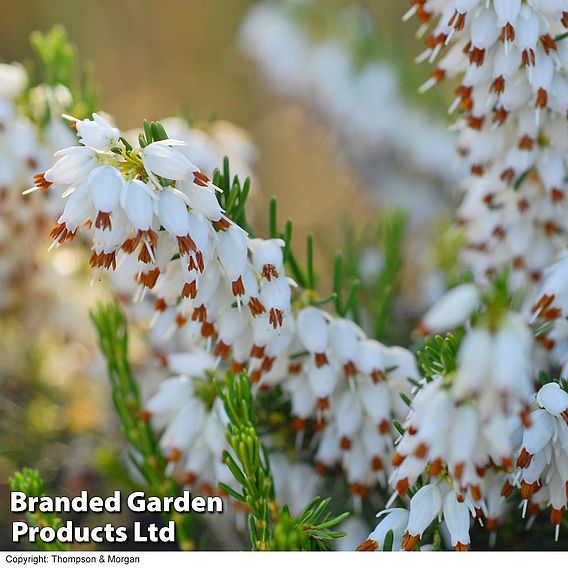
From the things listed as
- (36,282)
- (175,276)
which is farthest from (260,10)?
(175,276)

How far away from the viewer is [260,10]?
183cm

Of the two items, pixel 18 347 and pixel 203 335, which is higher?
pixel 18 347

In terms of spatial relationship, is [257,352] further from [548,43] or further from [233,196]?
[548,43]

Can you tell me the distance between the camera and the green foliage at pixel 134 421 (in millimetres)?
984

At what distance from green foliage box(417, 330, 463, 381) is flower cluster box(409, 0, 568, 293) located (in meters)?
0.28

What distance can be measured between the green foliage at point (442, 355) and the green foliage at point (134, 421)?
1.32ft

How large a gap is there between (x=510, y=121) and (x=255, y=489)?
1.57 feet

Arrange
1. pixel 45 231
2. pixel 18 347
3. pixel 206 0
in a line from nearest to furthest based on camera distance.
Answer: pixel 45 231
pixel 18 347
pixel 206 0

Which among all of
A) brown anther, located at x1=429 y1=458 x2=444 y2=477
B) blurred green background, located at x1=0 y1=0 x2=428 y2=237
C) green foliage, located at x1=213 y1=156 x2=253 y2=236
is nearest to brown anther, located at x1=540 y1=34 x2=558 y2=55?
green foliage, located at x1=213 y1=156 x2=253 y2=236

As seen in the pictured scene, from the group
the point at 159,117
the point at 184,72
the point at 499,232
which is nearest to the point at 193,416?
the point at 499,232

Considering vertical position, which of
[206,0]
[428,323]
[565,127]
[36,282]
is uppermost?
[206,0]

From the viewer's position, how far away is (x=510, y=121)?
3.00 ft
